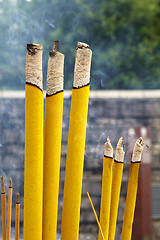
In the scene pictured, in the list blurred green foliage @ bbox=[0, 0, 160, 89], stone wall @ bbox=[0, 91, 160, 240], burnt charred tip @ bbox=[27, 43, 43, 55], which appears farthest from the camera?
blurred green foliage @ bbox=[0, 0, 160, 89]

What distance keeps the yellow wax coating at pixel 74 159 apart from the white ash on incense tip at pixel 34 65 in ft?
0.10

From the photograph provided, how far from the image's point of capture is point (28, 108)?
9.1 inches

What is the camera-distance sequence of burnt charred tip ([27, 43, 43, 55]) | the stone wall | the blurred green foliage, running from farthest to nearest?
the blurred green foliage < the stone wall < burnt charred tip ([27, 43, 43, 55])

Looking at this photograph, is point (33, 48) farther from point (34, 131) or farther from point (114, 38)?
point (114, 38)

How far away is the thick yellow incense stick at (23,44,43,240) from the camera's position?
230 mm

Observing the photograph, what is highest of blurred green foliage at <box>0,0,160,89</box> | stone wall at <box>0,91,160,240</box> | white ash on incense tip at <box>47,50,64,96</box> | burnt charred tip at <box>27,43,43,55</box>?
blurred green foliage at <box>0,0,160,89</box>

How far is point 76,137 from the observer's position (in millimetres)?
246

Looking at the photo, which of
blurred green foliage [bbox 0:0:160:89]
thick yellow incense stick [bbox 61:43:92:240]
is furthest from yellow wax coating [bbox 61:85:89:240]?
blurred green foliage [bbox 0:0:160:89]

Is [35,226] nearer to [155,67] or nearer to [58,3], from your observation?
[58,3]

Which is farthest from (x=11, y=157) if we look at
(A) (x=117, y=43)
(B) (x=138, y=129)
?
(A) (x=117, y=43)

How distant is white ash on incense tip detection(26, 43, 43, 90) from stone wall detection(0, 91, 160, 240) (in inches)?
32.1

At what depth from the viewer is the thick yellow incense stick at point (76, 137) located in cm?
24

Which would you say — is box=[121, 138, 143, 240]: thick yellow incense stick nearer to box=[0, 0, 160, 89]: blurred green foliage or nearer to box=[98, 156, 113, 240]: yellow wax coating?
box=[98, 156, 113, 240]: yellow wax coating

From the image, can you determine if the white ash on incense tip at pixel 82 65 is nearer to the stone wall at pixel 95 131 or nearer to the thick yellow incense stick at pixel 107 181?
the thick yellow incense stick at pixel 107 181
